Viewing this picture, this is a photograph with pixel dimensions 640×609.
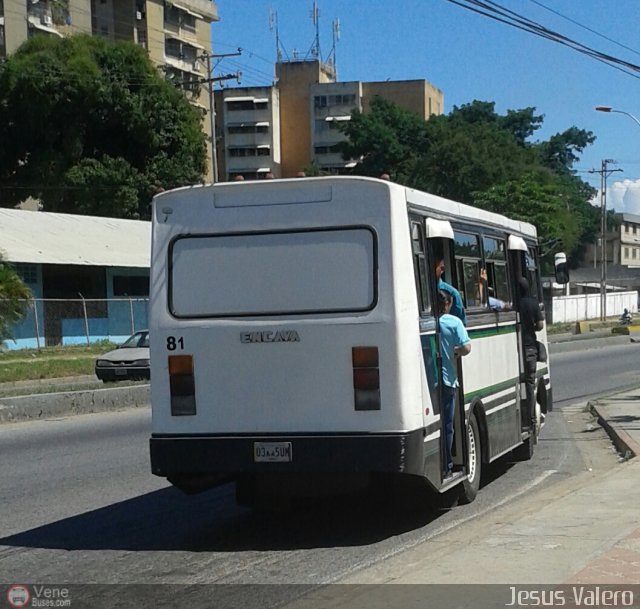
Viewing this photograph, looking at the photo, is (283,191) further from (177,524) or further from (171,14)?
(171,14)

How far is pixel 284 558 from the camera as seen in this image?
8.66m

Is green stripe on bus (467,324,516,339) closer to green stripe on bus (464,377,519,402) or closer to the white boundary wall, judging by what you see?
green stripe on bus (464,377,519,402)

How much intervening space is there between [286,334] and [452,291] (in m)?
1.76

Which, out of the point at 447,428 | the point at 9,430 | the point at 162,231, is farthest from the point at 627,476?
the point at 9,430

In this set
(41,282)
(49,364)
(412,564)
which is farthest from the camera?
(41,282)

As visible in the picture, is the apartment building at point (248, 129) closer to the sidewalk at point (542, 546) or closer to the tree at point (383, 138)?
the tree at point (383, 138)

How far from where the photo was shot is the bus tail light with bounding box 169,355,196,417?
923cm

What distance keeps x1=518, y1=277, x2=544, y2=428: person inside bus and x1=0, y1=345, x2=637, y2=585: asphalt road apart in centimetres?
75

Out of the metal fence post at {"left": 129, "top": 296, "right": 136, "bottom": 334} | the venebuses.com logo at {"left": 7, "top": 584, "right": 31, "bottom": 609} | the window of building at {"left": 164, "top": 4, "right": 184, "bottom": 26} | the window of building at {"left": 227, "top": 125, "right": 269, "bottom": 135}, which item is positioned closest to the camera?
the venebuses.com logo at {"left": 7, "top": 584, "right": 31, "bottom": 609}

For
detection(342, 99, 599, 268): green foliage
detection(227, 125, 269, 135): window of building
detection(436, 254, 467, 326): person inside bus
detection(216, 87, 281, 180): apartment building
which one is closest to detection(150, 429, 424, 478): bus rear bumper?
detection(436, 254, 467, 326): person inside bus

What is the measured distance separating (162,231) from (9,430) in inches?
376

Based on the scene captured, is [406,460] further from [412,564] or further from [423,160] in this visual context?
[423,160]

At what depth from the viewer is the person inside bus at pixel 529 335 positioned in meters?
13.3

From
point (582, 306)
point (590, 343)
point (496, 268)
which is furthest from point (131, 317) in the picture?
point (582, 306)
